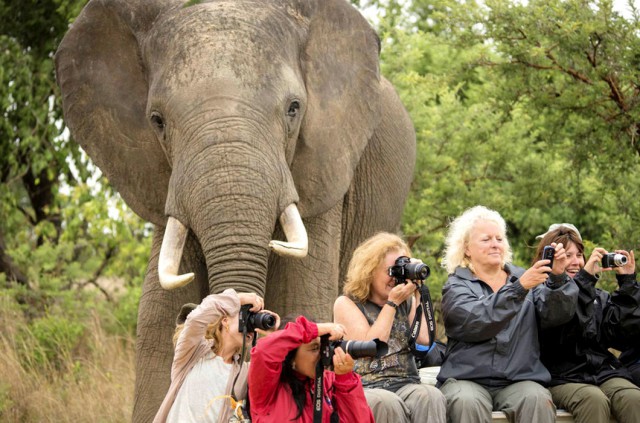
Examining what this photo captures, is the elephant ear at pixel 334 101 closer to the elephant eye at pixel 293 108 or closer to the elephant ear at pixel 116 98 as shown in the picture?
the elephant eye at pixel 293 108

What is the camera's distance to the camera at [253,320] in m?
5.68

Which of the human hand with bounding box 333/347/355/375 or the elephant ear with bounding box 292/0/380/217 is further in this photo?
the elephant ear with bounding box 292/0/380/217

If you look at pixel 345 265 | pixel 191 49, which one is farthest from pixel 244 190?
pixel 345 265

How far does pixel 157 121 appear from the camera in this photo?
7.60 m

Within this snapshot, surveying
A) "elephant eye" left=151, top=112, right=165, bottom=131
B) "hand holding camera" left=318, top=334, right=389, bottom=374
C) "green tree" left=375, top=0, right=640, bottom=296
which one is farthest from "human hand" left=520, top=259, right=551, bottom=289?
"green tree" left=375, top=0, right=640, bottom=296

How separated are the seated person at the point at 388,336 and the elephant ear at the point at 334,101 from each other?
139 centimetres

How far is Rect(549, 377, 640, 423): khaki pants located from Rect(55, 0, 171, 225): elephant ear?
8.43ft

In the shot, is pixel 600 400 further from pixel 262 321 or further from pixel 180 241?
pixel 180 241

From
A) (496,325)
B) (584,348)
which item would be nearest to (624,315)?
(584,348)

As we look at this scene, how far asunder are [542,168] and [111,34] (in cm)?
549

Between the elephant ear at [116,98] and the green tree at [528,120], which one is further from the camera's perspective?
the green tree at [528,120]

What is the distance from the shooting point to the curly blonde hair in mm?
6492

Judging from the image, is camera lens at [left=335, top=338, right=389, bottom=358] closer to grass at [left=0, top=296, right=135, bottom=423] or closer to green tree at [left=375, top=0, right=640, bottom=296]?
green tree at [left=375, top=0, right=640, bottom=296]

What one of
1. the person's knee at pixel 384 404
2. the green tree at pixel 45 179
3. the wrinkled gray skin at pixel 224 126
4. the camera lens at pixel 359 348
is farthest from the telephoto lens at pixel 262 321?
the green tree at pixel 45 179
